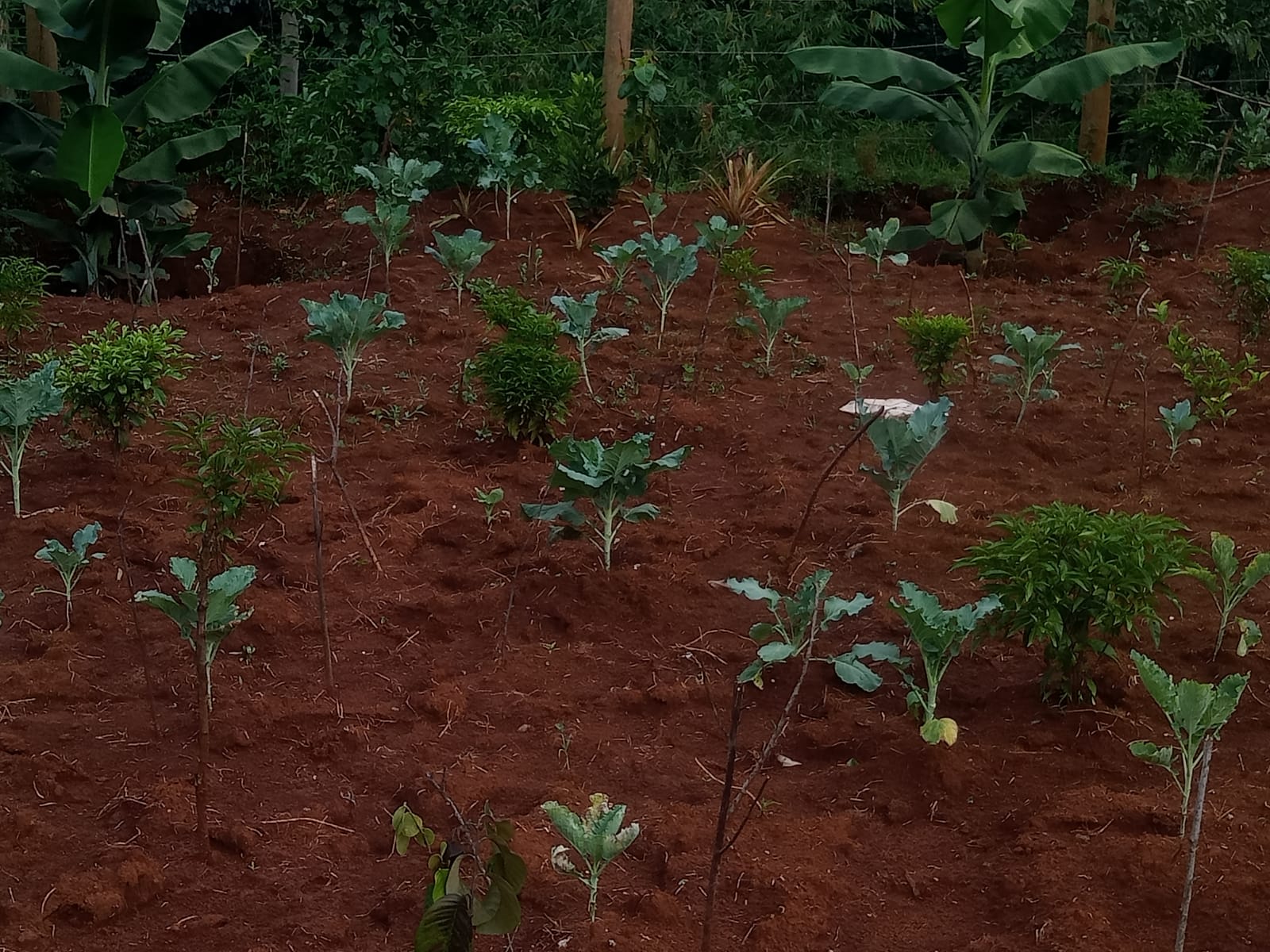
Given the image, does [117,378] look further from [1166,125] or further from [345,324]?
[1166,125]

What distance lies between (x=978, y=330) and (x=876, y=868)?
4751 mm

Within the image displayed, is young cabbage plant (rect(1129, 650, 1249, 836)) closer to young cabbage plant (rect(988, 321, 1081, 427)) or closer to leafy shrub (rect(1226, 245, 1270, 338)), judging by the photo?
young cabbage plant (rect(988, 321, 1081, 427))

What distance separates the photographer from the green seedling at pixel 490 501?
4562 millimetres

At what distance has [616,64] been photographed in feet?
31.6

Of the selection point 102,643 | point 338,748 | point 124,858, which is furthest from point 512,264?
point 124,858

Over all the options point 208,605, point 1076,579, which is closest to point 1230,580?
point 1076,579

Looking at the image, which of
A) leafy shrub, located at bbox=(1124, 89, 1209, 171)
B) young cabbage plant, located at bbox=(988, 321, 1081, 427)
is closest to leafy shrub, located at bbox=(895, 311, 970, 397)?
young cabbage plant, located at bbox=(988, 321, 1081, 427)

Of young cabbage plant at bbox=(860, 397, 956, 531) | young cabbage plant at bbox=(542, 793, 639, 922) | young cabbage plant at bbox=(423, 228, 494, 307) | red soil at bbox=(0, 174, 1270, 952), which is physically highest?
young cabbage plant at bbox=(860, 397, 956, 531)

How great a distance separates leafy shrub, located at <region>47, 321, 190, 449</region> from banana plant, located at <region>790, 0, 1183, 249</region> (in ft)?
17.5

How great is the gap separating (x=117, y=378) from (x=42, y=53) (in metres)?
4.88

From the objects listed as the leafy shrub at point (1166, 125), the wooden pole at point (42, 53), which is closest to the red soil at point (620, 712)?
the wooden pole at point (42, 53)

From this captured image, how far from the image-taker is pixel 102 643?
3932 mm

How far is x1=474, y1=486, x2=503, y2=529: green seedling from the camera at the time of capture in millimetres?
4562

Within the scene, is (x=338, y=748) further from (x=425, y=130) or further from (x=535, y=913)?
(x=425, y=130)
